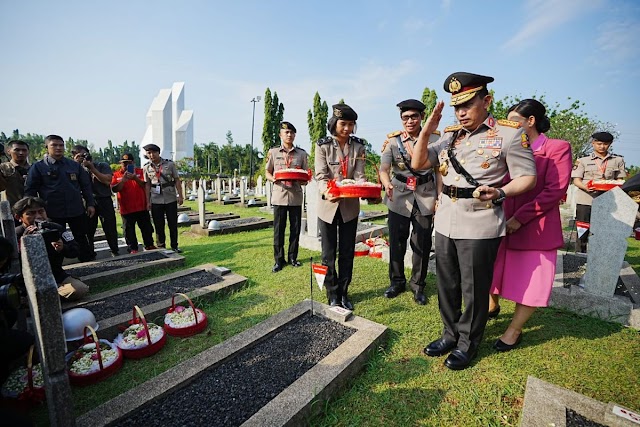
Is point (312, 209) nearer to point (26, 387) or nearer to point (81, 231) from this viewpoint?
point (81, 231)

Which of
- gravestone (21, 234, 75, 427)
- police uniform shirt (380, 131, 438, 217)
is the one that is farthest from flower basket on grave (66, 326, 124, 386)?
police uniform shirt (380, 131, 438, 217)

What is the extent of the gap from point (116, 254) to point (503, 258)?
6.36m

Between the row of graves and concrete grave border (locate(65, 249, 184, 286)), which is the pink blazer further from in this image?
concrete grave border (locate(65, 249, 184, 286))

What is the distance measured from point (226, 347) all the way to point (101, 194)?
4.99 metres

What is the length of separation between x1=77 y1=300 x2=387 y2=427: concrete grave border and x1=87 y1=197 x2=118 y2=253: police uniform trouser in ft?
14.4

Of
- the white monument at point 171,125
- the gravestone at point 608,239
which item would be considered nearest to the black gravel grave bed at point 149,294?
the gravestone at point 608,239

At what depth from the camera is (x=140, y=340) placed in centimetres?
291

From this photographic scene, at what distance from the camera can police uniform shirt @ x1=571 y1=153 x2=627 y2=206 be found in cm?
572

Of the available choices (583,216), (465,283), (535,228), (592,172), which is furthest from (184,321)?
(592,172)

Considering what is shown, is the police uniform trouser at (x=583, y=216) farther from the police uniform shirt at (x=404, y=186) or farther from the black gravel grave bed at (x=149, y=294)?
the black gravel grave bed at (x=149, y=294)

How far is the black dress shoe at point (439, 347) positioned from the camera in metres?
2.76

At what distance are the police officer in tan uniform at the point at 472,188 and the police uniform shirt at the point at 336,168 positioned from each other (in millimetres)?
997

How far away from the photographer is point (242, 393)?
227 cm

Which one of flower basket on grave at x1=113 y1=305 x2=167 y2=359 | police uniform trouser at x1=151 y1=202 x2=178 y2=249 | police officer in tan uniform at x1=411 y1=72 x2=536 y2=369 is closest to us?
police officer in tan uniform at x1=411 y1=72 x2=536 y2=369
